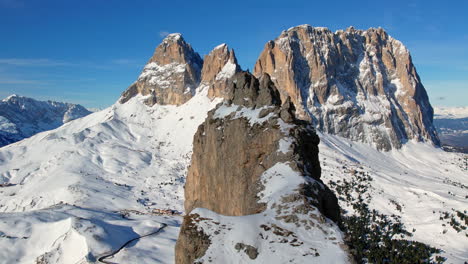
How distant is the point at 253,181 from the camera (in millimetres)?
43500

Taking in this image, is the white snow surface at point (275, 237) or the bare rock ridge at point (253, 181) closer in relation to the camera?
the white snow surface at point (275, 237)

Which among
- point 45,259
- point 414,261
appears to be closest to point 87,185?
point 45,259

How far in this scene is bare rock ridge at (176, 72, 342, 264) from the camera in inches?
1134

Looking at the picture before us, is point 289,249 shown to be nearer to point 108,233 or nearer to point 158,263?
point 158,263

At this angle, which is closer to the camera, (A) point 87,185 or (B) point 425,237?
(B) point 425,237

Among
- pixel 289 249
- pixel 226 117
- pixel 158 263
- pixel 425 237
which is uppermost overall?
pixel 226 117

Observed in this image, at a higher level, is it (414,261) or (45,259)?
(45,259)

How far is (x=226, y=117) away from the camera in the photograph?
57812mm

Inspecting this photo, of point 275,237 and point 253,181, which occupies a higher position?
point 253,181

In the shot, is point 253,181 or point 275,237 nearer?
point 275,237

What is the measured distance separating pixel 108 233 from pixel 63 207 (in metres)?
53.0

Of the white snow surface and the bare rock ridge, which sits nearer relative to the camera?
the white snow surface

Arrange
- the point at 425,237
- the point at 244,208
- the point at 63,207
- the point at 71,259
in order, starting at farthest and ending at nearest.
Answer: the point at 63,207
the point at 425,237
the point at 71,259
the point at 244,208

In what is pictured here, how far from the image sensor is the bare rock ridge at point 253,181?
28.8m
